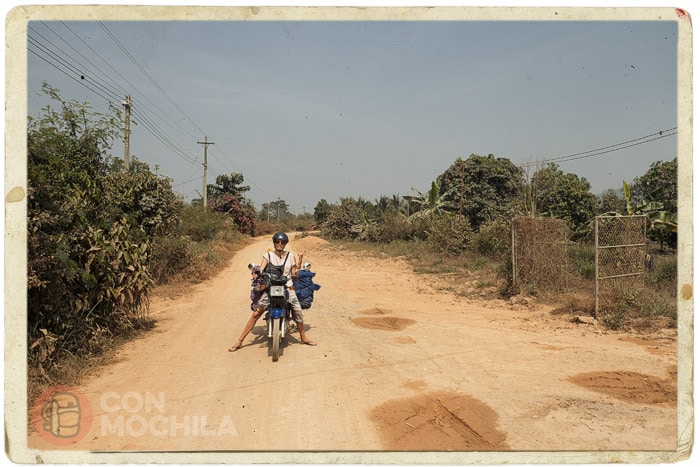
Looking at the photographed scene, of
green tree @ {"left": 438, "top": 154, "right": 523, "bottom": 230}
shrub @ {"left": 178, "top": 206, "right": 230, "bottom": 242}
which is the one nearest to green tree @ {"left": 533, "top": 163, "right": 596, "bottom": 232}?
green tree @ {"left": 438, "top": 154, "right": 523, "bottom": 230}

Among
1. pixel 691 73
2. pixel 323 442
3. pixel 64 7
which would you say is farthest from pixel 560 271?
pixel 64 7

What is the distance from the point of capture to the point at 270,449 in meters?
3.39

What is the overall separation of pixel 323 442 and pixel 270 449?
1.36ft

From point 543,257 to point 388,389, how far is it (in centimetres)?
694

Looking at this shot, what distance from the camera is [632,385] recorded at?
4.85m

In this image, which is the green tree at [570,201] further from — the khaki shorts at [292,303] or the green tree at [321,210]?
the green tree at [321,210]

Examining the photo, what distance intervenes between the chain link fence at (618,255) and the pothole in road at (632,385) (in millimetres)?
3113

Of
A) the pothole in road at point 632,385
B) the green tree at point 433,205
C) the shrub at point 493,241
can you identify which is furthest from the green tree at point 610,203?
the pothole in road at point 632,385

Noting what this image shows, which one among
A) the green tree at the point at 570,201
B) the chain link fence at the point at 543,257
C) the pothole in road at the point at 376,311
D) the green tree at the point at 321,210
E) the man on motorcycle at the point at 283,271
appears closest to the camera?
the man on motorcycle at the point at 283,271

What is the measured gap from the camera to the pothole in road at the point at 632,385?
450cm

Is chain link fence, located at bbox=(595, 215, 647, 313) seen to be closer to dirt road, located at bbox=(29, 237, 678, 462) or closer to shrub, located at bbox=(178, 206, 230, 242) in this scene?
dirt road, located at bbox=(29, 237, 678, 462)

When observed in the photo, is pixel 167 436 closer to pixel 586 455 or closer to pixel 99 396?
pixel 99 396

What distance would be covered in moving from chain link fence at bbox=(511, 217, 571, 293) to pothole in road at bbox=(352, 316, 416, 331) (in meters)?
3.69

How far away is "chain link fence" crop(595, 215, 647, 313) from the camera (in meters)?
8.23
